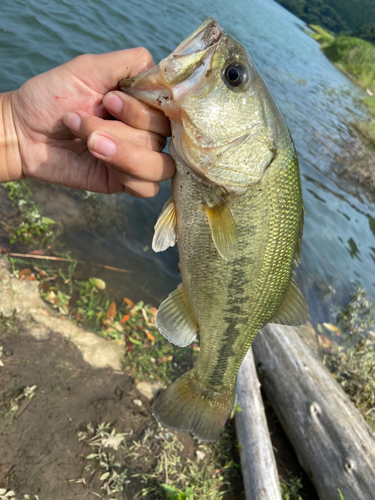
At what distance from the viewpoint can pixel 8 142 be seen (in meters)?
2.65

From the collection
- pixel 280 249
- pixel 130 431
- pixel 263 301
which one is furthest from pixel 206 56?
pixel 130 431

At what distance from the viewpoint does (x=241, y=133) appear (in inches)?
72.6

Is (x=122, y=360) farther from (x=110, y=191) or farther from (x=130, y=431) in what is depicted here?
(x=110, y=191)

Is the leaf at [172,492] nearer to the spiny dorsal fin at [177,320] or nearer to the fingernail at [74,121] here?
the spiny dorsal fin at [177,320]

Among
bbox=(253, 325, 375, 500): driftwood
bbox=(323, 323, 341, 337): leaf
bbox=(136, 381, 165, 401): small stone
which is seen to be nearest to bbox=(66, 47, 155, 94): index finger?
bbox=(136, 381, 165, 401): small stone

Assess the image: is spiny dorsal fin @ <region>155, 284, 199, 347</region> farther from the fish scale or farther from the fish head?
the fish head

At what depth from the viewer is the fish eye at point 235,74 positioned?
1.78 meters

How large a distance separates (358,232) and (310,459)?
7641mm

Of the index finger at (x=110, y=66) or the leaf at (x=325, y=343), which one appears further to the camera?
the leaf at (x=325, y=343)

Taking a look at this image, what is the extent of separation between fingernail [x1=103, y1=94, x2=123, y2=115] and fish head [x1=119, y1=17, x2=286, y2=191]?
0.09m

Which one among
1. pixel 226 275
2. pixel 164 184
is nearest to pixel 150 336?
pixel 226 275

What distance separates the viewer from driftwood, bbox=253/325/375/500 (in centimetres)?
365

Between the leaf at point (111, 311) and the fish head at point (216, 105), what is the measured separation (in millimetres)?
3301

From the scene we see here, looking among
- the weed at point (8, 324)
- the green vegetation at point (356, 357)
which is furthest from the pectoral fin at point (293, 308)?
the green vegetation at point (356, 357)
